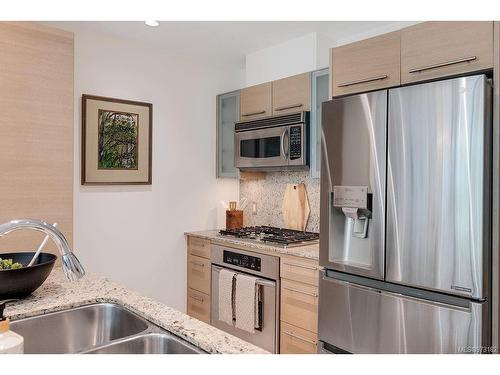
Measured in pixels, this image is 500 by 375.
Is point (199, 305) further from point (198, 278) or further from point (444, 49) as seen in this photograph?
point (444, 49)

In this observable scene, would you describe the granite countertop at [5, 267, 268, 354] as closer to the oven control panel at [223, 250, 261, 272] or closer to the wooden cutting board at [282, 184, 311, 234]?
the oven control panel at [223, 250, 261, 272]

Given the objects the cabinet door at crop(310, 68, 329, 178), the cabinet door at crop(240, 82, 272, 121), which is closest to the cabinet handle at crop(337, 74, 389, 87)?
the cabinet door at crop(310, 68, 329, 178)

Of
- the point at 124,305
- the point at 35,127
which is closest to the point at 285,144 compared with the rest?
the point at 35,127

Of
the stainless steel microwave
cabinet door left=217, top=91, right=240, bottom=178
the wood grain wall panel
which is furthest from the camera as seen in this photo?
cabinet door left=217, top=91, right=240, bottom=178

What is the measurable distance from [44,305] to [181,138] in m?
2.36

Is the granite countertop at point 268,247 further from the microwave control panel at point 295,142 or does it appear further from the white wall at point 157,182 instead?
the microwave control panel at point 295,142

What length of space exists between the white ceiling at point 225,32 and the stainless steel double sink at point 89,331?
2175 mm

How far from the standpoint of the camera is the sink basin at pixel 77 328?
1.48 meters

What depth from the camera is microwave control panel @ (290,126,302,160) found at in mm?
3121

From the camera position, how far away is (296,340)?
9.16ft

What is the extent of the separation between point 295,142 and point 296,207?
659mm

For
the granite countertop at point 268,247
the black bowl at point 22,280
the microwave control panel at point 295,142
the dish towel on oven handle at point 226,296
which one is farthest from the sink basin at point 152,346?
the microwave control panel at point 295,142

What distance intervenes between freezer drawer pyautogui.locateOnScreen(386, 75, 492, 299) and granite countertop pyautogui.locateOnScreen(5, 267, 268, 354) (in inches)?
42.5

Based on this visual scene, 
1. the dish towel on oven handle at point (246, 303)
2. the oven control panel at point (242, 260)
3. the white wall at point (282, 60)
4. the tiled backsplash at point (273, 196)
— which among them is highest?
the white wall at point (282, 60)
